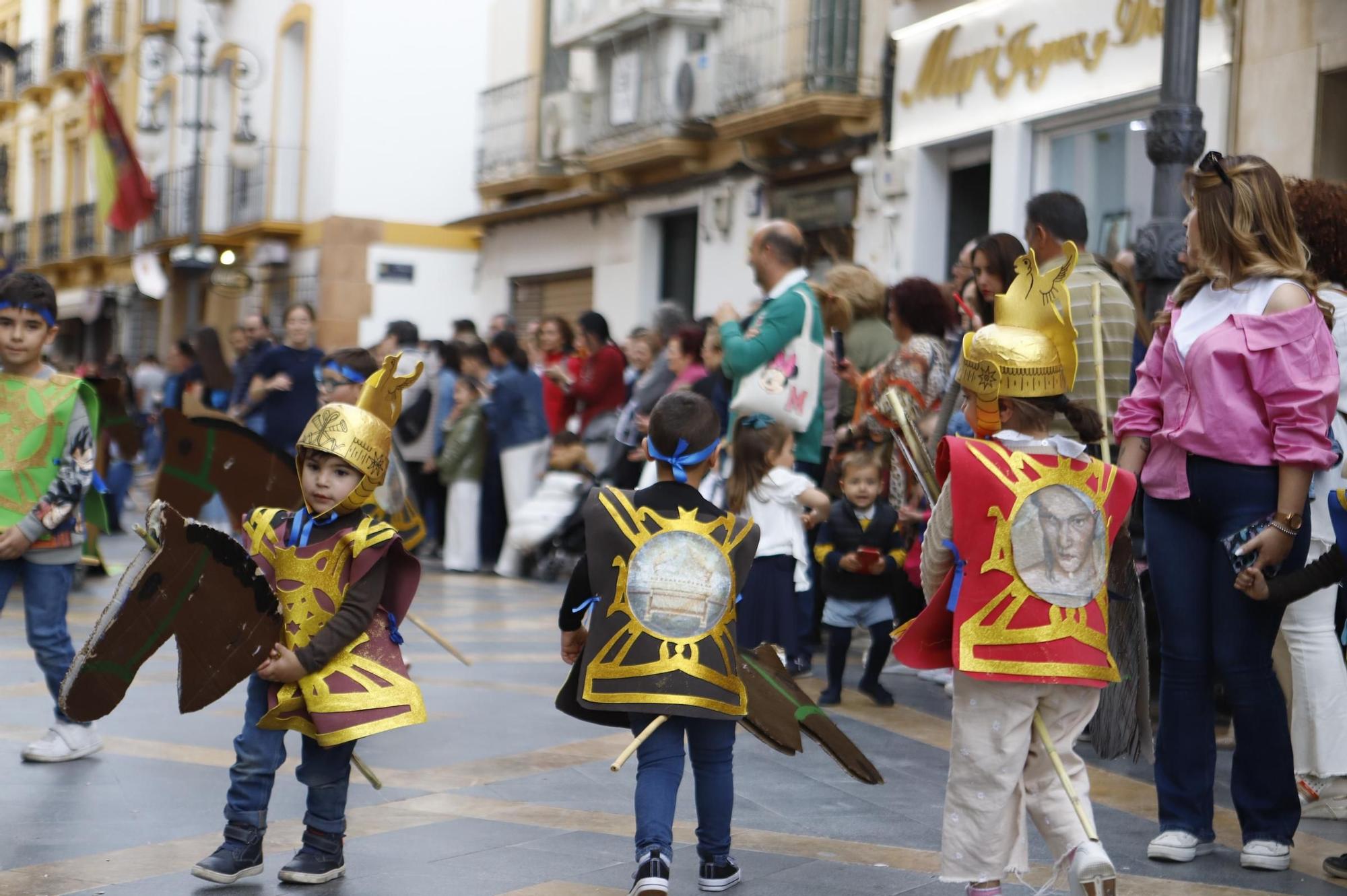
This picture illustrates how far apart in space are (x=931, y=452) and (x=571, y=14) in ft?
50.3

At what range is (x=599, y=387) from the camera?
43.2ft

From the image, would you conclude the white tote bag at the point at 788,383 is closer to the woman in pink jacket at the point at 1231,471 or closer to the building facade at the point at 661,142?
the woman in pink jacket at the point at 1231,471

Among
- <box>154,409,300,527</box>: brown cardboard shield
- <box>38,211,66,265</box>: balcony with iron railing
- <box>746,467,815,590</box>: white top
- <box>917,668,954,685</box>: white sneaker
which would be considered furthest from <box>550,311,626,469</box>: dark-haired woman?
<box>38,211,66,265</box>: balcony with iron railing

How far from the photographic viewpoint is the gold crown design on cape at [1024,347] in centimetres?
446

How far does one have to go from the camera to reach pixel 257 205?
30156 mm

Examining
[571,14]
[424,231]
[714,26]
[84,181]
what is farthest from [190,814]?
[84,181]

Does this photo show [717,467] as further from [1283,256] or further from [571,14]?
[571,14]

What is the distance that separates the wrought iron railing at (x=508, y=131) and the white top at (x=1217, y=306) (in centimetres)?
1842

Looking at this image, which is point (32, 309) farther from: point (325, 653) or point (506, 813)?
point (506, 813)

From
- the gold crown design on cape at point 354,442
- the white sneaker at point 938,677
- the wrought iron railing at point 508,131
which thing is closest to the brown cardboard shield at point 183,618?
the gold crown design on cape at point 354,442

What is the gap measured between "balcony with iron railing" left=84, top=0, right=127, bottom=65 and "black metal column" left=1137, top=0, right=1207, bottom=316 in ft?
111

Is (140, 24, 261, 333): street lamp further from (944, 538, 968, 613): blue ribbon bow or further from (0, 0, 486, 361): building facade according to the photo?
(944, 538, 968, 613): blue ribbon bow

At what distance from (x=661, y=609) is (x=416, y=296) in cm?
2384

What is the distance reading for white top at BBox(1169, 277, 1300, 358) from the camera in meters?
4.98
